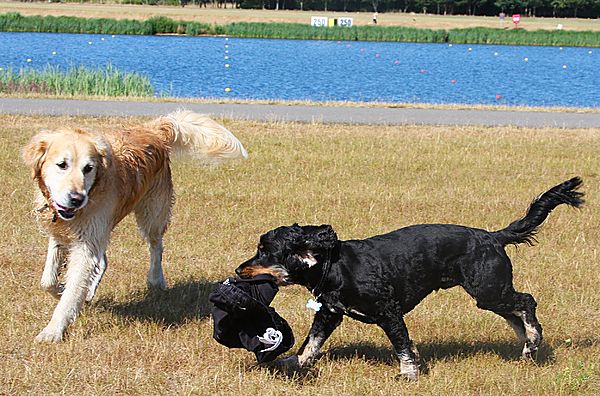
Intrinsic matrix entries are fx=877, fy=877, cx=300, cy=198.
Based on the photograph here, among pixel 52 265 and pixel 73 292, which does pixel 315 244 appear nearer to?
pixel 73 292

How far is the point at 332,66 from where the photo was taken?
42.0 metres

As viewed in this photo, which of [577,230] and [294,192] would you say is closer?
[577,230]

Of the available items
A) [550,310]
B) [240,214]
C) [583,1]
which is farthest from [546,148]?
[583,1]

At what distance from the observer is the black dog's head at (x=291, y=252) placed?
5.57 metres

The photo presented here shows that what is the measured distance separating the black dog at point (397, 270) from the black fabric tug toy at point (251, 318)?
10cm

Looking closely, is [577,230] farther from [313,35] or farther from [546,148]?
[313,35]

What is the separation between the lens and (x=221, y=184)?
12.5m

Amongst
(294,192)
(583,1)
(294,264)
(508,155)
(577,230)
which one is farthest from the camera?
(583,1)

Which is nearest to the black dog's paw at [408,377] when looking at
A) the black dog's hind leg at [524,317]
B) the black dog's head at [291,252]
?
the black dog's hind leg at [524,317]

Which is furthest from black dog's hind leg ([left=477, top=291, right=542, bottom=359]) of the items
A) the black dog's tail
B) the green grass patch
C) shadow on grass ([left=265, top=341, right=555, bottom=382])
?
the green grass patch

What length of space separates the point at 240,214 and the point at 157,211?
271cm

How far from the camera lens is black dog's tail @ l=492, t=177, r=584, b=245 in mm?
6398

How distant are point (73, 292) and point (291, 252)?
74.7 inches

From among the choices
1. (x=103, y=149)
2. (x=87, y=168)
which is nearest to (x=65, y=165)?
(x=87, y=168)
